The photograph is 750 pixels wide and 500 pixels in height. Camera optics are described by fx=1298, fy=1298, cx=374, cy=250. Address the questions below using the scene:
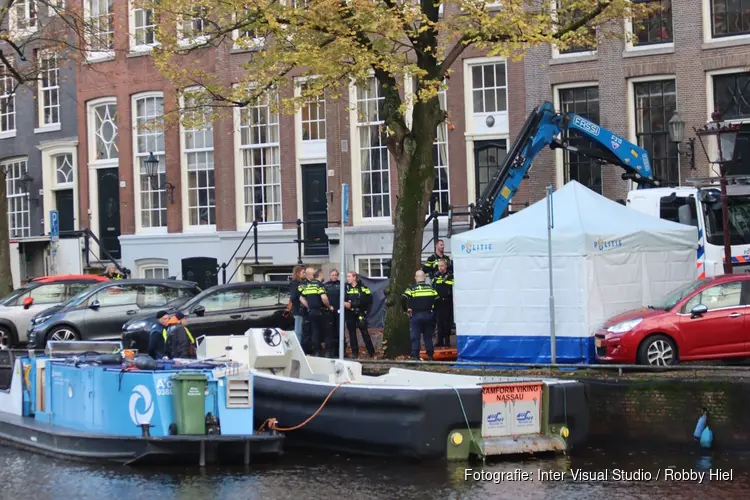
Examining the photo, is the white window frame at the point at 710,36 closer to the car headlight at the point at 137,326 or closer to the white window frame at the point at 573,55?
the white window frame at the point at 573,55

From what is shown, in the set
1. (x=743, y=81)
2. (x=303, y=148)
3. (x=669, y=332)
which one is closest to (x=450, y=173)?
(x=303, y=148)

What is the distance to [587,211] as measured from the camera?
20.6 metres

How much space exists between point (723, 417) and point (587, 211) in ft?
17.7

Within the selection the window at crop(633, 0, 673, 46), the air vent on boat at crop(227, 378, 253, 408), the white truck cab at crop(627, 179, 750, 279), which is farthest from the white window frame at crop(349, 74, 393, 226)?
the air vent on boat at crop(227, 378, 253, 408)

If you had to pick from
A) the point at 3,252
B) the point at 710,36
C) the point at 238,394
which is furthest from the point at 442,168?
the point at 238,394

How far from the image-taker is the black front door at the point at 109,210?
39.0 meters

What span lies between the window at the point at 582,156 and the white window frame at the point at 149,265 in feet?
42.1

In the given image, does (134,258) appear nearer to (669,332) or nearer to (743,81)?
(743,81)

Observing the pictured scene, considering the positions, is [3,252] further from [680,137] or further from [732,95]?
[732,95]

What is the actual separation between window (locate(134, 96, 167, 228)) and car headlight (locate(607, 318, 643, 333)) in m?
20.8

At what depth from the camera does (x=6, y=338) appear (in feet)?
89.5

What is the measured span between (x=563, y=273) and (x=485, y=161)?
11.3 m

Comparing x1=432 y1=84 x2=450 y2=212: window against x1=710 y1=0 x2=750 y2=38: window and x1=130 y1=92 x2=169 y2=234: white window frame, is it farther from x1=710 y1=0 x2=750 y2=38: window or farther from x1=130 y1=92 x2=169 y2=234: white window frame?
x1=130 y1=92 x2=169 y2=234: white window frame

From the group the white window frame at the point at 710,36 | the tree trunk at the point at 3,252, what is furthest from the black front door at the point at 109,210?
the white window frame at the point at 710,36
